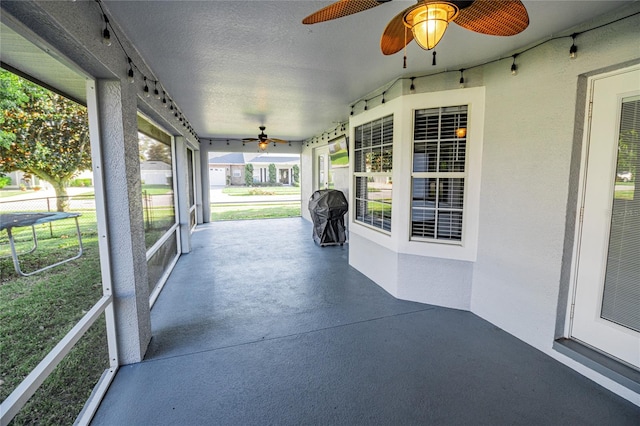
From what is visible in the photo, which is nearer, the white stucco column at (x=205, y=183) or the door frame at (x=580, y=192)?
the door frame at (x=580, y=192)

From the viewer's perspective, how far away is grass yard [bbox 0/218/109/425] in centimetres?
153

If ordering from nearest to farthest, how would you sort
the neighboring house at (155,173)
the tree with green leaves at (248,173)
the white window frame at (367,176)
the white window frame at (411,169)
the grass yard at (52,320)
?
the grass yard at (52,320) → the white window frame at (411,169) → the neighboring house at (155,173) → the white window frame at (367,176) → the tree with green leaves at (248,173)

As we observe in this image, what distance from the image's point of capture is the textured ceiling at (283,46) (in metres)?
2.01

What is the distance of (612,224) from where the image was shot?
220 cm

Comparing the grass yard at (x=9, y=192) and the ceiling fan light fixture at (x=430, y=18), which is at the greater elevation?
the ceiling fan light fixture at (x=430, y=18)

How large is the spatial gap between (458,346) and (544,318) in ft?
2.47

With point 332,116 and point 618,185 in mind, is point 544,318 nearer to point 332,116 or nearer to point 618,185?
point 618,185

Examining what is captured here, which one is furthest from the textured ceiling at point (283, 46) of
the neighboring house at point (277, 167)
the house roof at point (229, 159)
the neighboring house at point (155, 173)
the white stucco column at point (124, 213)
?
the house roof at point (229, 159)

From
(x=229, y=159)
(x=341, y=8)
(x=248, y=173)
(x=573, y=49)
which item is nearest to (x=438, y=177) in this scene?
(x=573, y=49)

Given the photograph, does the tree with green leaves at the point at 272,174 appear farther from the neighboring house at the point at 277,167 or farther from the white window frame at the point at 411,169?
the white window frame at the point at 411,169

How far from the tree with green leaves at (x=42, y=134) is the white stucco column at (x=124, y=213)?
0.14 m

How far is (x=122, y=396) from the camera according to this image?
2.07 meters

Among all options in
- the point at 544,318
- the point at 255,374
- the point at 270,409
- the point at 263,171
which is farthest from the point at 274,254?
the point at 263,171

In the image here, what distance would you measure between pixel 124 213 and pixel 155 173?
2079mm
